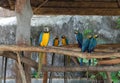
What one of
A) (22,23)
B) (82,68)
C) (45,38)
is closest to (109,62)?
(82,68)

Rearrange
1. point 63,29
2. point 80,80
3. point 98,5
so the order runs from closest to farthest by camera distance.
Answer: point 98,5, point 80,80, point 63,29

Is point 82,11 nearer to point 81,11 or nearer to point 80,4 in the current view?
point 81,11

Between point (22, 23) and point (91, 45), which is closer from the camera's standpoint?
point (22, 23)

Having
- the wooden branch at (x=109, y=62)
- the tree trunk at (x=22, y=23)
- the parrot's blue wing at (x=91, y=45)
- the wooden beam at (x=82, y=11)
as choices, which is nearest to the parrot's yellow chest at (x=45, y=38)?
the wooden beam at (x=82, y=11)

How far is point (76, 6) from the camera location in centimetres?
716

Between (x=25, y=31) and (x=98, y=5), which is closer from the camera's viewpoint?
(x=25, y=31)

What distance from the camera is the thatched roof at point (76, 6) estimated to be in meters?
7.03

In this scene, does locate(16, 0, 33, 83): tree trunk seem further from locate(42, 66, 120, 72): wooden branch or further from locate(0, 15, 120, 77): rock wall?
locate(0, 15, 120, 77): rock wall

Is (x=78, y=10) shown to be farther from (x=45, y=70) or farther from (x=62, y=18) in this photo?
(x=62, y=18)

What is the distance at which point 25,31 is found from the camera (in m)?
5.12

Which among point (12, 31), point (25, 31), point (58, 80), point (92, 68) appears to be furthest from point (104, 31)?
point (25, 31)

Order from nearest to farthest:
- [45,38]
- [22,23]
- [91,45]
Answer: [22,23] < [91,45] < [45,38]

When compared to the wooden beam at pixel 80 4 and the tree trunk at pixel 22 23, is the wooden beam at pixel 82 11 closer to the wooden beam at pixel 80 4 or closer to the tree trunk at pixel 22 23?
the wooden beam at pixel 80 4

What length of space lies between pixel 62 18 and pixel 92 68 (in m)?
5.58
